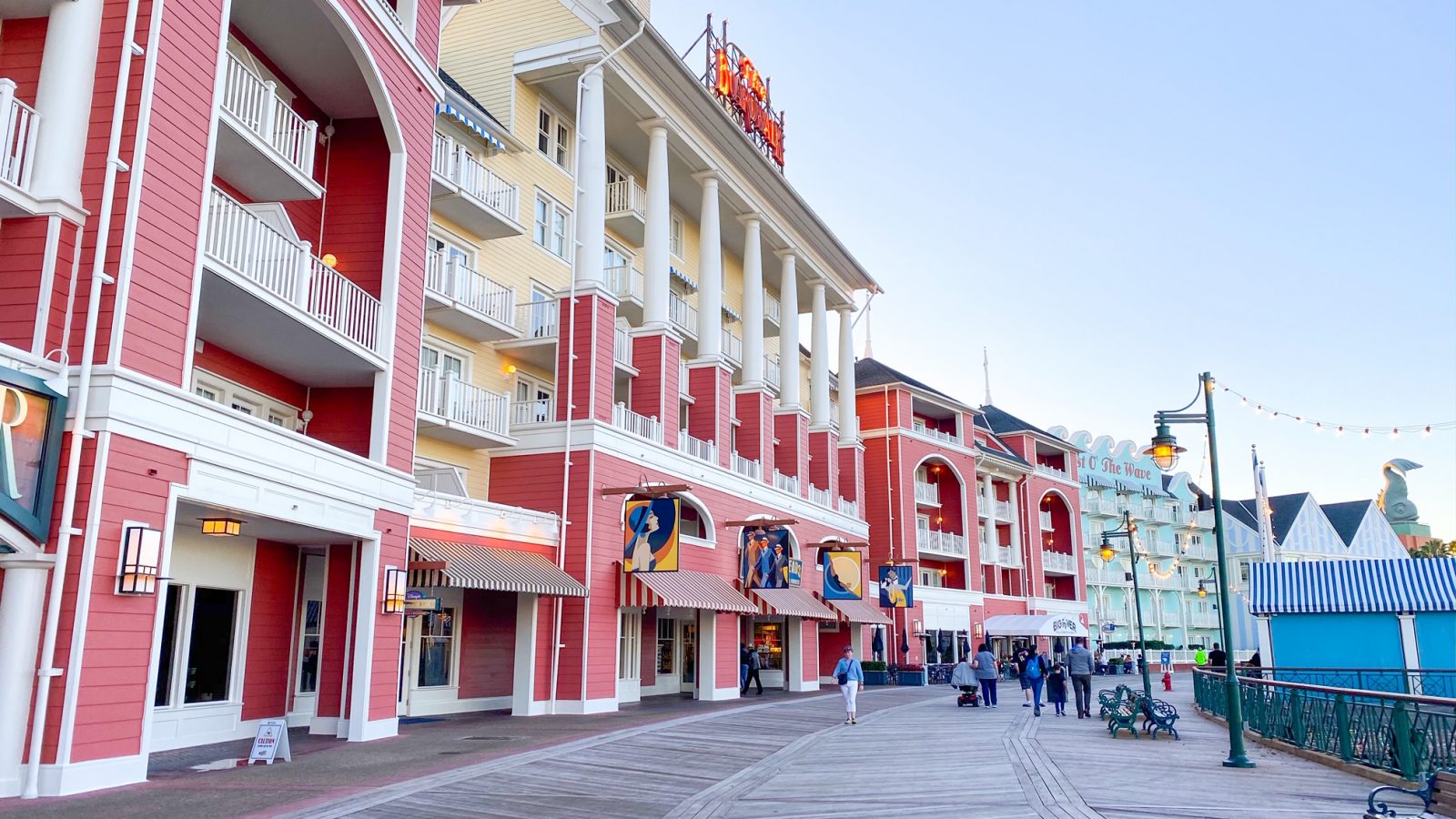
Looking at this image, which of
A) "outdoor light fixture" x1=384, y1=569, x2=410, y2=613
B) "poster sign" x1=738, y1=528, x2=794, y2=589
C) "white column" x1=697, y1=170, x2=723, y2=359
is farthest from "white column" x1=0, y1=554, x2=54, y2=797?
"white column" x1=697, y1=170, x2=723, y2=359

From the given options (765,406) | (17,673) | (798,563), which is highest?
(765,406)

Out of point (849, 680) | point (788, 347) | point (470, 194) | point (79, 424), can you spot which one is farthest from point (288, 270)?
point (788, 347)

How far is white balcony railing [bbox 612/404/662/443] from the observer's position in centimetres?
2681

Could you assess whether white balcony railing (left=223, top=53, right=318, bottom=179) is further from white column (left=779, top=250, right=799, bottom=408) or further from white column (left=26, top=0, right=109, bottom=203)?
white column (left=779, top=250, right=799, bottom=408)

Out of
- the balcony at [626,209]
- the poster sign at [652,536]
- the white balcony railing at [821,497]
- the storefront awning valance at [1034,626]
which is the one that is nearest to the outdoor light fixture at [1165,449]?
the poster sign at [652,536]

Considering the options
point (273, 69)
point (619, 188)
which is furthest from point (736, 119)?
point (273, 69)

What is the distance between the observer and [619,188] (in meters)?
32.5

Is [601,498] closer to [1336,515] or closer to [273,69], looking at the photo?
[273,69]

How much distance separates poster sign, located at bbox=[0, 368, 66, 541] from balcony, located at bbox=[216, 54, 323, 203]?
5.28 meters

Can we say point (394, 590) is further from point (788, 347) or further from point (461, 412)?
point (788, 347)

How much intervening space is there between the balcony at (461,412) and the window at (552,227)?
5454 millimetres

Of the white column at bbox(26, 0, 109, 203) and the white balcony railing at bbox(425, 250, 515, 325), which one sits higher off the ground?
the white balcony railing at bbox(425, 250, 515, 325)

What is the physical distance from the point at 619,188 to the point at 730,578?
12.5 metres

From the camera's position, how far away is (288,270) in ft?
51.8
